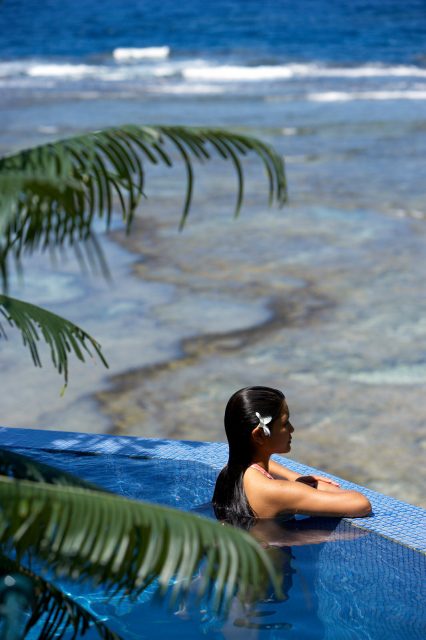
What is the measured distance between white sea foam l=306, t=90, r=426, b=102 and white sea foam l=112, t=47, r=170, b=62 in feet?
51.6

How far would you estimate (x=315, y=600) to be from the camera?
407 centimetres

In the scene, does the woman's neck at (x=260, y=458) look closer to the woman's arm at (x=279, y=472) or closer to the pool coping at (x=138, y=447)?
the woman's arm at (x=279, y=472)

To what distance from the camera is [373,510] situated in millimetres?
4527

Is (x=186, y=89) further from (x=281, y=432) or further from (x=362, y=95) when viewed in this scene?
(x=281, y=432)

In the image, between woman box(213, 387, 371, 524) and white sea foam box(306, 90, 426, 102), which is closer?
woman box(213, 387, 371, 524)

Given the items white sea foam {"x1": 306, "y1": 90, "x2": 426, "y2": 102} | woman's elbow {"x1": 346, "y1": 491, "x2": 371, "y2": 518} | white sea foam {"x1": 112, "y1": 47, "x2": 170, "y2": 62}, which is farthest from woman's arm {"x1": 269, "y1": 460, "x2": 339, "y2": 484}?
white sea foam {"x1": 112, "y1": 47, "x2": 170, "y2": 62}

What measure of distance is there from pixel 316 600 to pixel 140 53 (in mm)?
36831

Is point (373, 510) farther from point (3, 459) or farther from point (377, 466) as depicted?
point (3, 459)

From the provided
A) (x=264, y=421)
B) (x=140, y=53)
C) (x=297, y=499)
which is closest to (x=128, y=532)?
(x=264, y=421)

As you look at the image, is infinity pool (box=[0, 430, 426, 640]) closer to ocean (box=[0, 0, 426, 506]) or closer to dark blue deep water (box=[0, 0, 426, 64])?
ocean (box=[0, 0, 426, 506])

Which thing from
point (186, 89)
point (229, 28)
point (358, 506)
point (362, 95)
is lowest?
point (229, 28)

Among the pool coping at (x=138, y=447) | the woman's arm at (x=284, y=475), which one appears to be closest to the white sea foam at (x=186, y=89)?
the pool coping at (x=138, y=447)

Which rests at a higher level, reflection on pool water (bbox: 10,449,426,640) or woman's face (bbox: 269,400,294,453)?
woman's face (bbox: 269,400,294,453)

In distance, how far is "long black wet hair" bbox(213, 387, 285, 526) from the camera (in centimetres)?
396
